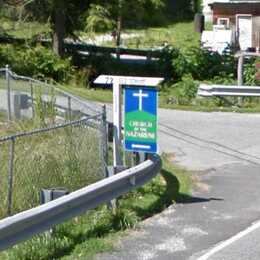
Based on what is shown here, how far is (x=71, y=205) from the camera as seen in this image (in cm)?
811

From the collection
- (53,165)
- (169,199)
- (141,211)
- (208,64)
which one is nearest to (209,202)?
(169,199)

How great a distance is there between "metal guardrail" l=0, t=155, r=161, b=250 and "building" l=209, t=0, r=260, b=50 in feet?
93.5

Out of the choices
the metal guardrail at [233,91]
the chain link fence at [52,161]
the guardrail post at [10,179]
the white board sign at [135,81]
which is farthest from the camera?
the metal guardrail at [233,91]

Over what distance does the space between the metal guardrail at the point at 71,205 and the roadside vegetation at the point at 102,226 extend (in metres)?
0.27

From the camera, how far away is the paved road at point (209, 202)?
8102mm

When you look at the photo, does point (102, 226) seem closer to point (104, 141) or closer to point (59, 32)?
point (104, 141)

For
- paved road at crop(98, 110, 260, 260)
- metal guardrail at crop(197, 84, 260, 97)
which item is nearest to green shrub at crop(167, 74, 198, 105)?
metal guardrail at crop(197, 84, 260, 97)

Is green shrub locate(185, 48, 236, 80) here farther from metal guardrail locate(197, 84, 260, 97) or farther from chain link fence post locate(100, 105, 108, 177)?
chain link fence post locate(100, 105, 108, 177)

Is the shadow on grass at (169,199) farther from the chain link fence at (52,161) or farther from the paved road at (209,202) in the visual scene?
the chain link fence at (52,161)

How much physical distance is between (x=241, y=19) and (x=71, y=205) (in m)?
Result: 34.8

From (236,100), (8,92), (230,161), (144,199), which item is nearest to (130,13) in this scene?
(236,100)

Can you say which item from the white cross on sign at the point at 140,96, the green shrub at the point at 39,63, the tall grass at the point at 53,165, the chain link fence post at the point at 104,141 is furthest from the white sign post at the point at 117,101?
the green shrub at the point at 39,63

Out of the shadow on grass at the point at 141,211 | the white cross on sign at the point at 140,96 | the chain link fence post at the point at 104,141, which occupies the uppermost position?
the white cross on sign at the point at 140,96

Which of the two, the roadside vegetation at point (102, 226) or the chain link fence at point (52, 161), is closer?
the roadside vegetation at point (102, 226)
